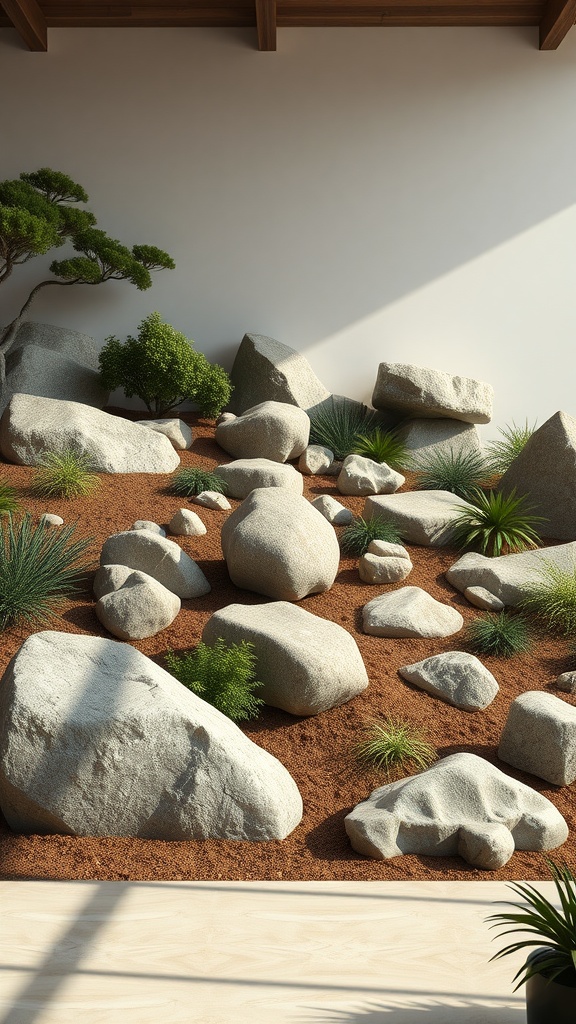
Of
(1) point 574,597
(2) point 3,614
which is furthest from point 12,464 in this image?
(1) point 574,597

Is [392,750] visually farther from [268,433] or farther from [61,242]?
[61,242]

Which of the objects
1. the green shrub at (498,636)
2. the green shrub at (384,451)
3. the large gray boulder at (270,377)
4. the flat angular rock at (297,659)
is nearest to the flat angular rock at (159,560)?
the flat angular rock at (297,659)

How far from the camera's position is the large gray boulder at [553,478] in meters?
7.26

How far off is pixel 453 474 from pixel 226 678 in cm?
427

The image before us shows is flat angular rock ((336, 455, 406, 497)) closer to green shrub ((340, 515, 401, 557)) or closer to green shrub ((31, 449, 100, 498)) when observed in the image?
green shrub ((340, 515, 401, 557))

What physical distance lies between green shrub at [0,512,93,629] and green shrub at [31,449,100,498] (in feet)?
3.41

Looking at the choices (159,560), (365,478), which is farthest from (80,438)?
(365,478)

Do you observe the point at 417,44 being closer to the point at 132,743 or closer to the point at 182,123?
the point at 182,123

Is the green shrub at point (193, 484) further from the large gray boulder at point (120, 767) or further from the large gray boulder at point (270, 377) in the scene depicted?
the large gray boulder at point (120, 767)

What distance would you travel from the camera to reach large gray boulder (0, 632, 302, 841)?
3.52 m

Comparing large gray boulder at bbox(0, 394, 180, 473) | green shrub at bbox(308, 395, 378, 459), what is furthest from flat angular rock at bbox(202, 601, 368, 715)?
green shrub at bbox(308, 395, 378, 459)

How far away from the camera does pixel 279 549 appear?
5395 mm

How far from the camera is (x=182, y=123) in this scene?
30.7 ft

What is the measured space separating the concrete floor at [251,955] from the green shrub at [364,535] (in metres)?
3.36
